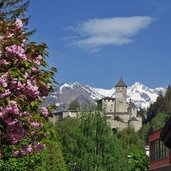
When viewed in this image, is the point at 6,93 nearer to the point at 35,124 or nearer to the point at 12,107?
the point at 12,107

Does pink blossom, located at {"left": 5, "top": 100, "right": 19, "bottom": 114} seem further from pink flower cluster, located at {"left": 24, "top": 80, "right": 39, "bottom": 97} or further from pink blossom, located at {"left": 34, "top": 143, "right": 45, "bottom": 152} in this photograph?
pink blossom, located at {"left": 34, "top": 143, "right": 45, "bottom": 152}

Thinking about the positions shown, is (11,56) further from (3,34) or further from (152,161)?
(152,161)

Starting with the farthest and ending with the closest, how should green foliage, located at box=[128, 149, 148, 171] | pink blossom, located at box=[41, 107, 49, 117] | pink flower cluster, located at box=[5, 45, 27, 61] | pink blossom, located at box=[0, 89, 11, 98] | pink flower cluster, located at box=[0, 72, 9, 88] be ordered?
green foliage, located at box=[128, 149, 148, 171]
pink blossom, located at box=[41, 107, 49, 117]
pink flower cluster, located at box=[5, 45, 27, 61]
pink blossom, located at box=[0, 89, 11, 98]
pink flower cluster, located at box=[0, 72, 9, 88]

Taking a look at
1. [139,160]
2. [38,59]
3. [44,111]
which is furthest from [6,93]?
[139,160]

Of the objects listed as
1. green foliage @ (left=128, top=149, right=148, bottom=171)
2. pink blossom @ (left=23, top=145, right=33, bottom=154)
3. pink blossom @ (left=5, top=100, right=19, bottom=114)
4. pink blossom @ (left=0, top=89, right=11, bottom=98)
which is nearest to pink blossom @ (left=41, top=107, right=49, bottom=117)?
pink blossom @ (left=23, top=145, right=33, bottom=154)

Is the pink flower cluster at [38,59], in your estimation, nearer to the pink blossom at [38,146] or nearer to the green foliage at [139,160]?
the pink blossom at [38,146]

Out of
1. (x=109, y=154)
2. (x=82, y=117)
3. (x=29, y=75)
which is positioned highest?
(x=82, y=117)

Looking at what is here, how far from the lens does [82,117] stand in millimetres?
89875

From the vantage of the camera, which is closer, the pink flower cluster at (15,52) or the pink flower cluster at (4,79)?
the pink flower cluster at (4,79)

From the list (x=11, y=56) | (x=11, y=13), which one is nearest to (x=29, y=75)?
(x=11, y=56)

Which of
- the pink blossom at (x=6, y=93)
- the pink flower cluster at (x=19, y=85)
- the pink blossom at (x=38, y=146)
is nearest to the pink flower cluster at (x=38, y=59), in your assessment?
the pink flower cluster at (x=19, y=85)

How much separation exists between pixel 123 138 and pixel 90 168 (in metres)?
63.0

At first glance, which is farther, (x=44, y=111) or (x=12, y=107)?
(x=44, y=111)

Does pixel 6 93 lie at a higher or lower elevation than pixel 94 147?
lower
